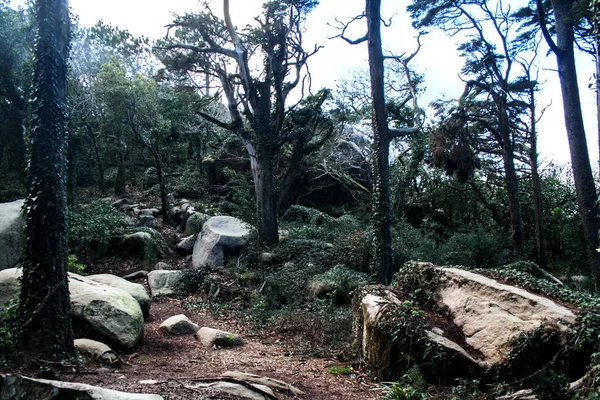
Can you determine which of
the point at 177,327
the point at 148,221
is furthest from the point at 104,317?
the point at 148,221

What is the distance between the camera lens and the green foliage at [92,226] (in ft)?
42.6

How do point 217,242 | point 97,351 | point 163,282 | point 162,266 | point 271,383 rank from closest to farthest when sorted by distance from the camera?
point 271,383, point 97,351, point 163,282, point 162,266, point 217,242

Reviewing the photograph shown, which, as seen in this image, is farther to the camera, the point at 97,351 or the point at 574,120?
the point at 574,120

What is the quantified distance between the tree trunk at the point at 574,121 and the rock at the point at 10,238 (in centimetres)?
1385

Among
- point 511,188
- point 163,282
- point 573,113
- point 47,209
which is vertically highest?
point 573,113

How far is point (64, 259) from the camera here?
5.27m

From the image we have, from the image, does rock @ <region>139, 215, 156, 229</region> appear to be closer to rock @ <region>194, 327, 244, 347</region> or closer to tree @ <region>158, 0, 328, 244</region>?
tree @ <region>158, 0, 328, 244</region>

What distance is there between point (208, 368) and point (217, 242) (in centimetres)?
817

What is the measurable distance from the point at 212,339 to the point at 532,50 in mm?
14887

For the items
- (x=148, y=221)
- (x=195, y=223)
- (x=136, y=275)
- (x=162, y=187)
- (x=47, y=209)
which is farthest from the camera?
(x=162, y=187)

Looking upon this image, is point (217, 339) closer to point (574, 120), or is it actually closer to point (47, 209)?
point (47, 209)

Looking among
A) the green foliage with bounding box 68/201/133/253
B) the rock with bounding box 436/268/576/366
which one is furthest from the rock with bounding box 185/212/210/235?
the rock with bounding box 436/268/576/366

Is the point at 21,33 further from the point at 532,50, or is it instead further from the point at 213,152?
the point at 532,50

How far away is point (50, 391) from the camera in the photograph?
339cm
